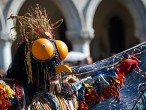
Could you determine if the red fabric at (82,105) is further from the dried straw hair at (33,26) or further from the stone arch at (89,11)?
the stone arch at (89,11)

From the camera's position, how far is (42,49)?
2.29 metres

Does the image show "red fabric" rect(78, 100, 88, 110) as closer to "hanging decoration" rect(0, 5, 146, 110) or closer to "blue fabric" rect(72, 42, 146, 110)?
"hanging decoration" rect(0, 5, 146, 110)

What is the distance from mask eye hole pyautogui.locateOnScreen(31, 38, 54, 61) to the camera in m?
2.29

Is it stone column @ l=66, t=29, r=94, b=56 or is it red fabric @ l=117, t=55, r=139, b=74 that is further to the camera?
stone column @ l=66, t=29, r=94, b=56

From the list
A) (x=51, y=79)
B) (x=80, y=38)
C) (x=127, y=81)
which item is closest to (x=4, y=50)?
(x=80, y=38)

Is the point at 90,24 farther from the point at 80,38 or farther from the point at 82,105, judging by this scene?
the point at 82,105

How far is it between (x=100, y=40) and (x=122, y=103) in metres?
11.7

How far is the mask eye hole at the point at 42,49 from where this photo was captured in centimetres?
229

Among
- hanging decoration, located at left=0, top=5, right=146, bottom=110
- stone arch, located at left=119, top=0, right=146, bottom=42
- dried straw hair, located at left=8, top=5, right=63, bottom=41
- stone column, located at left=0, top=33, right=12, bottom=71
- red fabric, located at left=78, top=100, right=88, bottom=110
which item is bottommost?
red fabric, located at left=78, top=100, right=88, bottom=110

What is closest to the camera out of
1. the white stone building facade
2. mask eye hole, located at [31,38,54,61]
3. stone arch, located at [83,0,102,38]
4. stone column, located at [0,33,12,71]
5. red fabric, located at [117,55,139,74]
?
mask eye hole, located at [31,38,54,61]

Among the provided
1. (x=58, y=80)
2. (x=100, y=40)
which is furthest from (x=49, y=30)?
(x=100, y=40)

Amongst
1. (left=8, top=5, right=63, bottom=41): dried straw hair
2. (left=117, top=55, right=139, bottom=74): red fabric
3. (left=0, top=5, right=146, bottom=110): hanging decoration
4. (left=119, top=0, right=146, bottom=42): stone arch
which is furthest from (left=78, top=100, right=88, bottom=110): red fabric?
(left=119, top=0, right=146, bottom=42): stone arch

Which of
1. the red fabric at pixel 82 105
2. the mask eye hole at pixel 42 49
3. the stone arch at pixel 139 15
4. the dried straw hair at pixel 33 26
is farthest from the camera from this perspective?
the stone arch at pixel 139 15

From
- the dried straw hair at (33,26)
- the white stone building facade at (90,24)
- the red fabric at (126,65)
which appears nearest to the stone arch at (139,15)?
the white stone building facade at (90,24)
